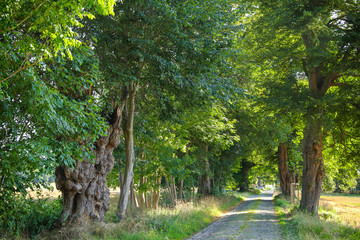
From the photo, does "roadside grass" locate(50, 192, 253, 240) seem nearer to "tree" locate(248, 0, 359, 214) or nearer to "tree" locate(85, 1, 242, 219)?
"tree" locate(85, 1, 242, 219)

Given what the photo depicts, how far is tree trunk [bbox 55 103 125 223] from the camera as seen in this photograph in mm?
9477

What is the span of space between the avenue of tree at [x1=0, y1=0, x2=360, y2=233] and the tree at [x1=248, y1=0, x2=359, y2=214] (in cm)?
6

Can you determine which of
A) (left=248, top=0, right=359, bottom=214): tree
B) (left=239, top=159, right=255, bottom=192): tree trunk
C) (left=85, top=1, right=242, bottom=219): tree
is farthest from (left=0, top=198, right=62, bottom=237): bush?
(left=239, top=159, right=255, bottom=192): tree trunk

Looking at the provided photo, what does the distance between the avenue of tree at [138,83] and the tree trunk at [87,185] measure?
0.04 metres

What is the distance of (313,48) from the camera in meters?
12.2

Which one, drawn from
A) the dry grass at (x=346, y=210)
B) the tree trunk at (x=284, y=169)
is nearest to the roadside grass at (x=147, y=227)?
the dry grass at (x=346, y=210)

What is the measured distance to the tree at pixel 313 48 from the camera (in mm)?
12203

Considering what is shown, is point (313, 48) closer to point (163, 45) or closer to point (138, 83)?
point (163, 45)

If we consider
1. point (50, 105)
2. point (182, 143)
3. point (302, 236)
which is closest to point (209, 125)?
point (182, 143)

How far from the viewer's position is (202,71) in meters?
9.95

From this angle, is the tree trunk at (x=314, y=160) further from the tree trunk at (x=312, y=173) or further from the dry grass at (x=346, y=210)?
the dry grass at (x=346, y=210)

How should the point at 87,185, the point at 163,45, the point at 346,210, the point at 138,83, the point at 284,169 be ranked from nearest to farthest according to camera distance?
1. the point at 87,185
2. the point at 163,45
3. the point at 138,83
4. the point at 346,210
5. the point at 284,169

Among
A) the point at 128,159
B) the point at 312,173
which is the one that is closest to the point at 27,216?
the point at 128,159

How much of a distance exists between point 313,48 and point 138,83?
24.1 ft
